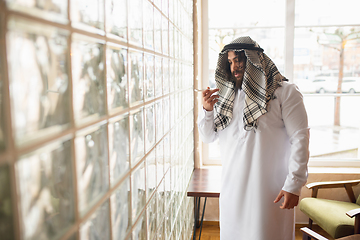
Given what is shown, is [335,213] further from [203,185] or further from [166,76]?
[166,76]

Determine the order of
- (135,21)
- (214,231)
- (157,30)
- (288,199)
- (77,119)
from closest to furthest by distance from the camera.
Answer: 1. (77,119)
2. (135,21)
3. (157,30)
4. (288,199)
5. (214,231)

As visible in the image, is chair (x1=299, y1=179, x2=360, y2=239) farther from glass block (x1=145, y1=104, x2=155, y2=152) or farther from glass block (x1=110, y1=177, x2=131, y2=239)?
glass block (x1=110, y1=177, x2=131, y2=239)

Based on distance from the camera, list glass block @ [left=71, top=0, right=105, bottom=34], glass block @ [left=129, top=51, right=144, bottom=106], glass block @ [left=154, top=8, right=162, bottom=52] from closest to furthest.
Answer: glass block @ [left=71, top=0, right=105, bottom=34] → glass block @ [left=129, top=51, right=144, bottom=106] → glass block @ [left=154, top=8, right=162, bottom=52]

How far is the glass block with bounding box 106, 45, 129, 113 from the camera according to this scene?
710 mm

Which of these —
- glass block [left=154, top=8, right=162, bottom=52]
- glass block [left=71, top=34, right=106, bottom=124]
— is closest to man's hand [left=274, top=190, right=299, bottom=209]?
glass block [left=154, top=8, right=162, bottom=52]

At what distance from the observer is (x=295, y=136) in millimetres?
1657

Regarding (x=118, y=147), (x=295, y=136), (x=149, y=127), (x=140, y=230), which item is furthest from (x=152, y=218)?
(x=295, y=136)

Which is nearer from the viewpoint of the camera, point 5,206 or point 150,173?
point 5,206

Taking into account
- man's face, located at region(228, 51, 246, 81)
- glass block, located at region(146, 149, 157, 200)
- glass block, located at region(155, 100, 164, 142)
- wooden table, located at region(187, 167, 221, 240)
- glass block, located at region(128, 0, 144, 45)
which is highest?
glass block, located at region(128, 0, 144, 45)

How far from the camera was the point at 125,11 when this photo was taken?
0.83 metres

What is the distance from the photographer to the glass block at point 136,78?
0.88 metres

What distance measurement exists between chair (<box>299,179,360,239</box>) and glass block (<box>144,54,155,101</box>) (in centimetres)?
167

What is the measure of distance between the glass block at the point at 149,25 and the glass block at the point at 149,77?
0.05 meters

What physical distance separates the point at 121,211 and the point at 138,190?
16 cm
